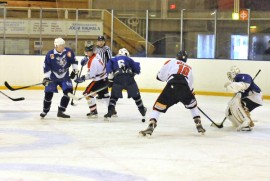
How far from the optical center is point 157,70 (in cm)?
1205

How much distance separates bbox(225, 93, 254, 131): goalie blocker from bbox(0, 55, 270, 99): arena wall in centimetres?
449

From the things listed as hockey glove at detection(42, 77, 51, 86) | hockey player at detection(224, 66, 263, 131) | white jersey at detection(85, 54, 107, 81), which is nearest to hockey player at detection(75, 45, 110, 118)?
white jersey at detection(85, 54, 107, 81)

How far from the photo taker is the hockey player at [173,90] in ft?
19.4

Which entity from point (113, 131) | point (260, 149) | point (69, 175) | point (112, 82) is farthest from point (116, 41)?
point (69, 175)

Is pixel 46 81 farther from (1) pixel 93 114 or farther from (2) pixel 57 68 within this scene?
(1) pixel 93 114

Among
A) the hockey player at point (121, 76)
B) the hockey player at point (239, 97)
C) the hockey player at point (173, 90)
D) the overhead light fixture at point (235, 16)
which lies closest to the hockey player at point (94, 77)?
the hockey player at point (121, 76)

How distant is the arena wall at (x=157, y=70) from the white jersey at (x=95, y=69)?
418 cm

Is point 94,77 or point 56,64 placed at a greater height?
point 56,64

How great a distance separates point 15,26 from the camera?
492 inches

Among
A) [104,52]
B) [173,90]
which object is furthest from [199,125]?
[104,52]

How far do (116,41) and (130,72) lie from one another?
17.0 feet

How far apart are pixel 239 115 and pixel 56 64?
2.35 m

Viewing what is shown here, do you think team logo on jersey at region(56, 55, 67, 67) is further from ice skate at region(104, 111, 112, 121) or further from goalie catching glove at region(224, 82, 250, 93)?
goalie catching glove at region(224, 82, 250, 93)

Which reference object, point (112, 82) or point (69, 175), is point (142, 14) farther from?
point (69, 175)
